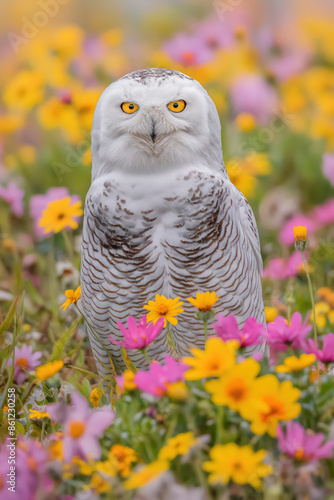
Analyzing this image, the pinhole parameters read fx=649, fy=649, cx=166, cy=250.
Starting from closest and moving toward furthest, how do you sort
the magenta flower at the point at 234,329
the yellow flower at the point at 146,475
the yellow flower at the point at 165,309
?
the yellow flower at the point at 146,475 → the magenta flower at the point at 234,329 → the yellow flower at the point at 165,309

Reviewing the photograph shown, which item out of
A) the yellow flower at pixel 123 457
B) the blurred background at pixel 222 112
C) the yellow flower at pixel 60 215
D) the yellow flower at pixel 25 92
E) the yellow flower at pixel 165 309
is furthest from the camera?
the yellow flower at pixel 25 92

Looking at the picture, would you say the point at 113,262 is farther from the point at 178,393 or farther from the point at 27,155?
the point at 27,155

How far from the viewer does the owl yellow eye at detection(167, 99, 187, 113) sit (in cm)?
137

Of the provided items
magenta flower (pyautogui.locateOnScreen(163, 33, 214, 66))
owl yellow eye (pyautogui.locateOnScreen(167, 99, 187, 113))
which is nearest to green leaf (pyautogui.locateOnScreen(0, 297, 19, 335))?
owl yellow eye (pyautogui.locateOnScreen(167, 99, 187, 113))

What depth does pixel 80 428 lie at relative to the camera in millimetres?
971

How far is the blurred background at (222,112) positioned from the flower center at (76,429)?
1181 millimetres

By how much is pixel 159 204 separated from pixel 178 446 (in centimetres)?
59

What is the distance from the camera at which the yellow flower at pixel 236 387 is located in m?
0.94

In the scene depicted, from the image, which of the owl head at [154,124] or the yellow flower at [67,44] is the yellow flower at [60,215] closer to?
the owl head at [154,124]

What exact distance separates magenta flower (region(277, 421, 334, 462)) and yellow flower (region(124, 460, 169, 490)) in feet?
0.59

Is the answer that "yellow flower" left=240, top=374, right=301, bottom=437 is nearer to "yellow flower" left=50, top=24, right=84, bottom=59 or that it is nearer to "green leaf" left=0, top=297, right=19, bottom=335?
"green leaf" left=0, top=297, right=19, bottom=335

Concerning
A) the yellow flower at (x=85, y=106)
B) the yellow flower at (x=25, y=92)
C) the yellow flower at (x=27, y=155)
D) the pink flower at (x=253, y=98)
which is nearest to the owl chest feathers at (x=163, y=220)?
the yellow flower at (x=85, y=106)

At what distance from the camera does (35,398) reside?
1.51 metres

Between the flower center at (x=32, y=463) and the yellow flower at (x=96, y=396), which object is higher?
the flower center at (x=32, y=463)
